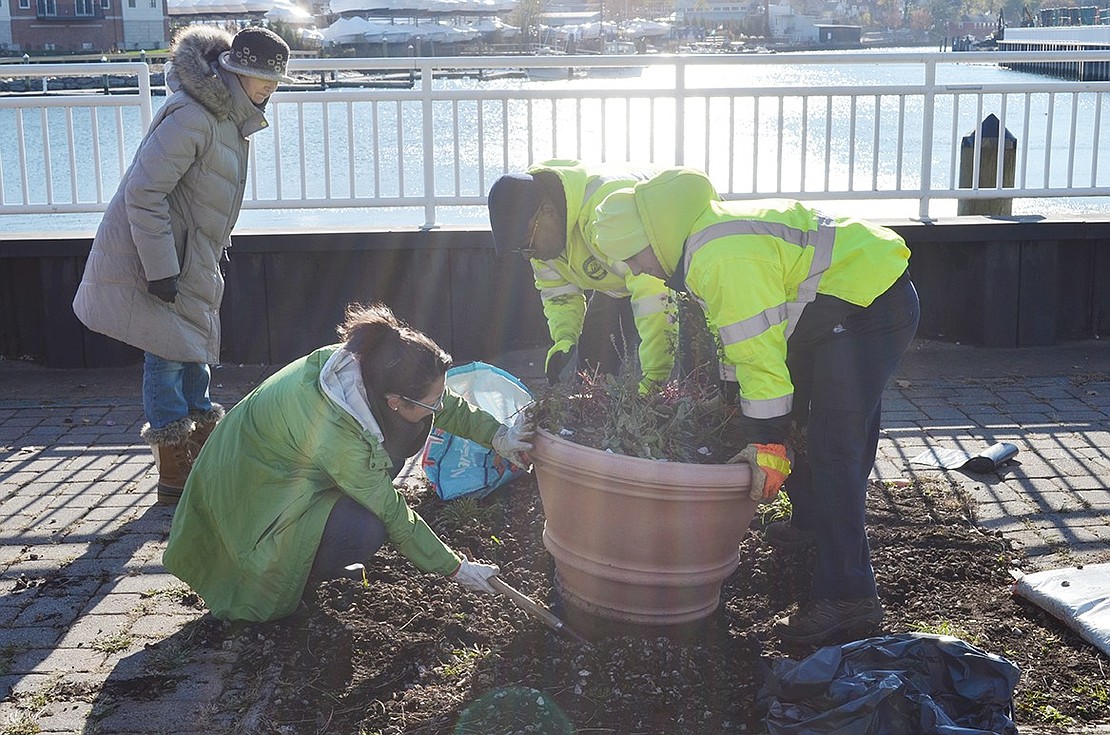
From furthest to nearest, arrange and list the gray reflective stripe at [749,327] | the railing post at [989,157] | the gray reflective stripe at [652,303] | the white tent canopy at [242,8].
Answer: the white tent canopy at [242,8] < the railing post at [989,157] < the gray reflective stripe at [652,303] < the gray reflective stripe at [749,327]

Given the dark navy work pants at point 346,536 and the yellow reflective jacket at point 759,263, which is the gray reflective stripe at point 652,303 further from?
the dark navy work pants at point 346,536

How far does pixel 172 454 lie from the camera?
513 centimetres

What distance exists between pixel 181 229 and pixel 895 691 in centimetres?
338

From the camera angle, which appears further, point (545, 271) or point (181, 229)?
point (181, 229)

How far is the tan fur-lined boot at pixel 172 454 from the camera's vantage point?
511 cm

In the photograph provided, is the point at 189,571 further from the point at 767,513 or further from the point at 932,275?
the point at 932,275

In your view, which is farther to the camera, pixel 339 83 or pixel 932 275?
pixel 339 83

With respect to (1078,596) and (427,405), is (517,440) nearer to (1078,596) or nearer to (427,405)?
(427,405)

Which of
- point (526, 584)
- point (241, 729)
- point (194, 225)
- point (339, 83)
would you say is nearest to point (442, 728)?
point (241, 729)

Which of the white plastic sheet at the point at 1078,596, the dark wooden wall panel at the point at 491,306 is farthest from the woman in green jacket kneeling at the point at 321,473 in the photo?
the dark wooden wall panel at the point at 491,306

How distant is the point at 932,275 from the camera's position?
773 cm

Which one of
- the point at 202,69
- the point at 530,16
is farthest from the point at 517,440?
the point at 530,16

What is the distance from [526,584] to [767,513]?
3.56ft

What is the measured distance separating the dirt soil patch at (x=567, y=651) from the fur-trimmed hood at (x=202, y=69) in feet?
6.30
